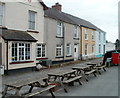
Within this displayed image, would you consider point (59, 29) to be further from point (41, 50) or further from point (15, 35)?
point (15, 35)

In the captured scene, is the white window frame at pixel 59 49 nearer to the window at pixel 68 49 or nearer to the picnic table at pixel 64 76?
the window at pixel 68 49

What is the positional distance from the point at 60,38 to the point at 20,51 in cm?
783

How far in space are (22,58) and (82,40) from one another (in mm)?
14446

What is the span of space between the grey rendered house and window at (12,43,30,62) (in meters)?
4.07

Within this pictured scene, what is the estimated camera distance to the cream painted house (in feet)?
41.9

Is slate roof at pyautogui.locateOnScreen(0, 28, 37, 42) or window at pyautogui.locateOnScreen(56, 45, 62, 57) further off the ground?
slate roof at pyautogui.locateOnScreen(0, 28, 37, 42)

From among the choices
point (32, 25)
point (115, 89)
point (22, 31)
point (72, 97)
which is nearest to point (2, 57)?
point (22, 31)

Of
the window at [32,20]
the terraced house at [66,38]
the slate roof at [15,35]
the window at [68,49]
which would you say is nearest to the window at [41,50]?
the terraced house at [66,38]

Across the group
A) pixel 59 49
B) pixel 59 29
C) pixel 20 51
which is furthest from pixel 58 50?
pixel 20 51

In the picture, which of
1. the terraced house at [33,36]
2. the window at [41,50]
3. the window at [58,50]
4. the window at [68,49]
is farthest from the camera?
the window at [68,49]

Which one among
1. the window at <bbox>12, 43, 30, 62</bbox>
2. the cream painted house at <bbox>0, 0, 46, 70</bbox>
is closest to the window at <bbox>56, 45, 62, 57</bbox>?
the cream painted house at <bbox>0, 0, 46, 70</bbox>

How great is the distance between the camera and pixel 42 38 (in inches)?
699

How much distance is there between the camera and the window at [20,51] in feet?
44.1

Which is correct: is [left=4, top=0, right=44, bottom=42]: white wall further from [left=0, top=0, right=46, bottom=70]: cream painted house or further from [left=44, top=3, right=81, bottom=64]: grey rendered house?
[left=44, top=3, right=81, bottom=64]: grey rendered house
